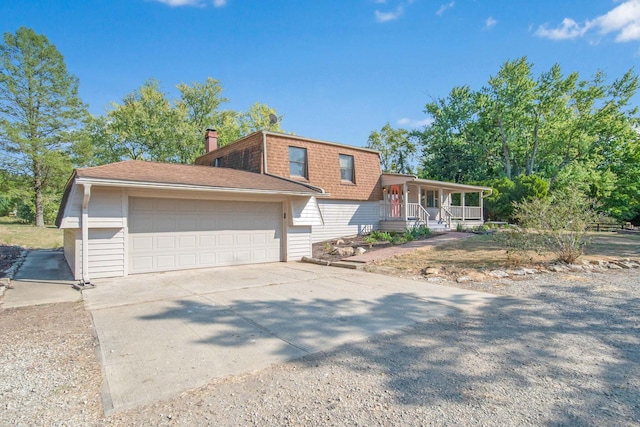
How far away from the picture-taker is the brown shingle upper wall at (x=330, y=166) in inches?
541

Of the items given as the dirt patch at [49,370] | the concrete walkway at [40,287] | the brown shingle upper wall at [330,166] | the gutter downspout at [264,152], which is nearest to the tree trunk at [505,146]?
the brown shingle upper wall at [330,166]

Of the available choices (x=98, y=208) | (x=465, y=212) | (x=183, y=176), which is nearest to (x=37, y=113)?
(x=183, y=176)

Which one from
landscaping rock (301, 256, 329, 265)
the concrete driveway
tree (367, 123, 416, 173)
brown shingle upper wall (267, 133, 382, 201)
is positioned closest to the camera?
the concrete driveway

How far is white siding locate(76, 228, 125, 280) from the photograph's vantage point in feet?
24.7

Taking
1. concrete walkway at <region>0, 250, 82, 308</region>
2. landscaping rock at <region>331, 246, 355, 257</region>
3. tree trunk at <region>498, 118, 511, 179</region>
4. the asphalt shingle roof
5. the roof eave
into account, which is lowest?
concrete walkway at <region>0, 250, 82, 308</region>

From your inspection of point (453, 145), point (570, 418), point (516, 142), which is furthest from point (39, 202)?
point (516, 142)

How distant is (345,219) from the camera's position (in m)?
16.0

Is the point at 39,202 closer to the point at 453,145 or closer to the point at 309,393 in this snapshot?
the point at 309,393

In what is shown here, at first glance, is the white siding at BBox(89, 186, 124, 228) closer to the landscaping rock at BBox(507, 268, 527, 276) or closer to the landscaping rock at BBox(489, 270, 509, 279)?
the landscaping rock at BBox(489, 270, 509, 279)

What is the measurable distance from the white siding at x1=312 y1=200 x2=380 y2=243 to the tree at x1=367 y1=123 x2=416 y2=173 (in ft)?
74.7

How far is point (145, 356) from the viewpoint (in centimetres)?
346

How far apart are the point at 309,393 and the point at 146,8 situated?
43.8 ft

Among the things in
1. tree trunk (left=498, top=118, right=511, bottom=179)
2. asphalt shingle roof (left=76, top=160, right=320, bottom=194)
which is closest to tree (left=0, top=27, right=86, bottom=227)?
asphalt shingle roof (left=76, top=160, right=320, bottom=194)

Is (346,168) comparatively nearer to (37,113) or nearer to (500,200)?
(500,200)
